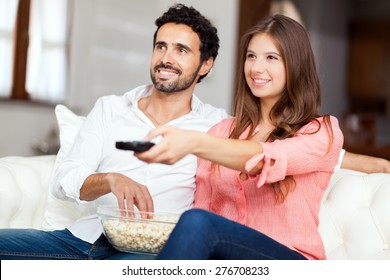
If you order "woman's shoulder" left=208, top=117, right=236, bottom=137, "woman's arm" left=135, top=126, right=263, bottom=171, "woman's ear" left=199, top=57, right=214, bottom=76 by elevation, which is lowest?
"woman's shoulder" left=208, top=117, right=236, bottom=137

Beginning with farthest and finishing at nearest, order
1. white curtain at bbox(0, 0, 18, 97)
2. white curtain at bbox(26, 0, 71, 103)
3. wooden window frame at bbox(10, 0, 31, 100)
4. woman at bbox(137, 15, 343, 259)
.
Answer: white curtain at bbox(26, 0, 71, 103) < wooden window frame at bbox(10, 0, 31, 100) < white curtain at bbox(0, 0, 18, 97) < woman at bbox(137, 15, 343, 259)

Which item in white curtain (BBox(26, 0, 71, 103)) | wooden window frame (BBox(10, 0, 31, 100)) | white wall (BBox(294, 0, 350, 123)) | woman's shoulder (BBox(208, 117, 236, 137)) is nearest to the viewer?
woman's shoulder (BBox(208, 117, 236, 137))

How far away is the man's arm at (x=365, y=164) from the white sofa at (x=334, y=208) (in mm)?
37

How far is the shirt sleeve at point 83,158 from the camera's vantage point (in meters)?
1.91

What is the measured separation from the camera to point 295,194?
1.79 meters

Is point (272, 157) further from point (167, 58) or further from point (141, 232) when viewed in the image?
point (167, 58)

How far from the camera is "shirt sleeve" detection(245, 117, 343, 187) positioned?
157 cm

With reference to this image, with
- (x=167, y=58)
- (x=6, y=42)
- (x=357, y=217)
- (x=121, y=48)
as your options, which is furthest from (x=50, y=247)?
(x=121, y=48)

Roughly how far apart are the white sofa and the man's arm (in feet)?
0.12

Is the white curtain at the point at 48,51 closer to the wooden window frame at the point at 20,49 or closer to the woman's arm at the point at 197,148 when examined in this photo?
Result: the wooden window frame at the point at 20,49

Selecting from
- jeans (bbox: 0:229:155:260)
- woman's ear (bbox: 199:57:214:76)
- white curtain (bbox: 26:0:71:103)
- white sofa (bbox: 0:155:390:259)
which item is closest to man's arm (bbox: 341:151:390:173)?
white sofa (bbox: 0:155:390:259)

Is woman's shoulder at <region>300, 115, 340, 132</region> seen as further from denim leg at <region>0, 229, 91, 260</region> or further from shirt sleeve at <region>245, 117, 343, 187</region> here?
denim leg at <region>0, 229, 91, 260</region>

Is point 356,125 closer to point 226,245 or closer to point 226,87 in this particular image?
point 226,87

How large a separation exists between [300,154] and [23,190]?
1.05m
